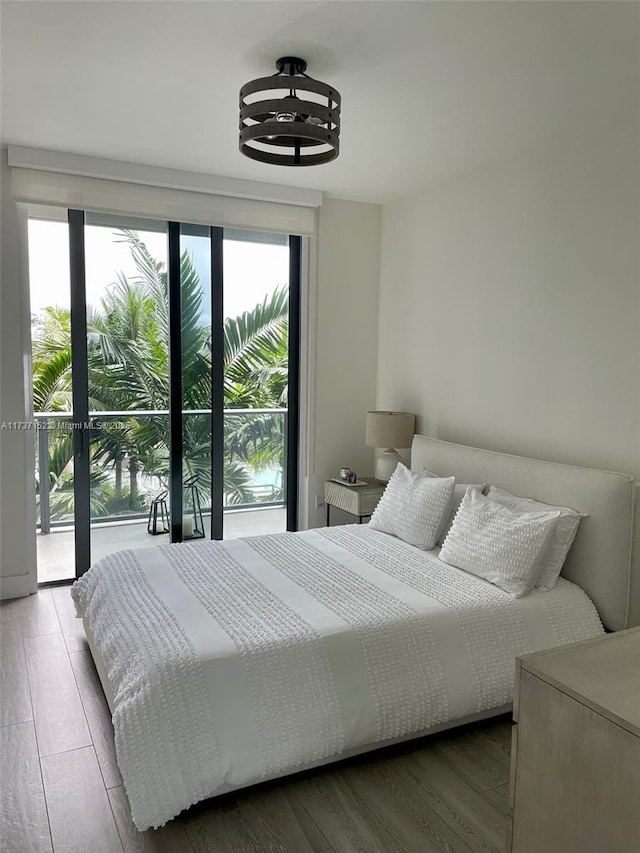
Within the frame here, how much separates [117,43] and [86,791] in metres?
2.69

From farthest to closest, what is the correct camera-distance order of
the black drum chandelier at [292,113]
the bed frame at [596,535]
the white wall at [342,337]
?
the white wall at [342,337] < the bed frame at [596,535] < the black drum chandelier at [292,113]

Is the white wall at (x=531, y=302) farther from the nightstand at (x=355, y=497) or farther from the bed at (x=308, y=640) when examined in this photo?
the nightstand at (x=355, y=497)

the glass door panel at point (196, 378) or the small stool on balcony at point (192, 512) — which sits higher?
the glass door panel at point (196, 378)

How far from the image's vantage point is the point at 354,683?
230cm

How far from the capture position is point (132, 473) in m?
4.33

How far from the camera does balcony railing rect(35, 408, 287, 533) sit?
4164mm

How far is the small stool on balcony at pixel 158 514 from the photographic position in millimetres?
4414

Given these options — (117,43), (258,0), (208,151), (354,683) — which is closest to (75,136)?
(208,151)

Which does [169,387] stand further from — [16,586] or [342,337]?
[16,586]

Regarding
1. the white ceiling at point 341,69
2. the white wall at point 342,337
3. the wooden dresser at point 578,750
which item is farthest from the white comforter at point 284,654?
the white ceiling at point 341,69

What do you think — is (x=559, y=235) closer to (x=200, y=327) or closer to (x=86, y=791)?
(x=200, y=327)

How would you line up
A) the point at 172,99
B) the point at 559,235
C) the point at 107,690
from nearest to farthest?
the point at 107,690 < the point at 172,99 < the point at 559,235

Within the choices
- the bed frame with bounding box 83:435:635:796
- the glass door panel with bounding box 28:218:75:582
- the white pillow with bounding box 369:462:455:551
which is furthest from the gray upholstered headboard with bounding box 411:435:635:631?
the glass door panel with bounding box 28:218:75:582

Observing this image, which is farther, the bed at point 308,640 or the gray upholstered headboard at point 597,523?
the gray upholstered headboard at point 597,523
